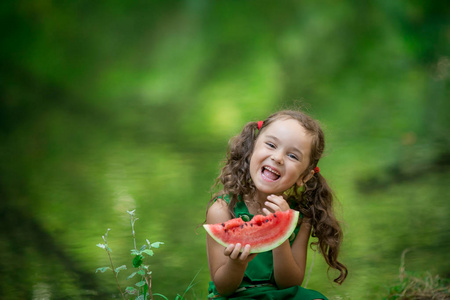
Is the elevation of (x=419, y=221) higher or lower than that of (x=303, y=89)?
lower

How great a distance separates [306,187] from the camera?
86.7 inches

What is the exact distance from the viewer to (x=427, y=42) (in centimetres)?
412

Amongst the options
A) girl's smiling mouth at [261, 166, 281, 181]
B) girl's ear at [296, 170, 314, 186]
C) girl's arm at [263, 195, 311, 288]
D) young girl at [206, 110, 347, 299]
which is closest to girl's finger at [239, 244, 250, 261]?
young girl at [206, 110, 347, 299]

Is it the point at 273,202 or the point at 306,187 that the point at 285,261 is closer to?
the point at 273,202

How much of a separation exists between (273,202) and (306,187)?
0.33m

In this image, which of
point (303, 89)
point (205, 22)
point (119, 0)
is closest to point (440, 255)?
point (303, 89)

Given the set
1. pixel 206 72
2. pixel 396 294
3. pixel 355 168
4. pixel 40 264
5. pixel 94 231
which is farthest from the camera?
pixel 206 72

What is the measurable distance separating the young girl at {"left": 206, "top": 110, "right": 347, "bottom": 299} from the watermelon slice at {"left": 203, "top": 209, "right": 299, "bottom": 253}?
0.04 metres

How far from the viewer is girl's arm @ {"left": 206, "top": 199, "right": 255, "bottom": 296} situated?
174 cm

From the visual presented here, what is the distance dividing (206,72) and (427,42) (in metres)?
1.61

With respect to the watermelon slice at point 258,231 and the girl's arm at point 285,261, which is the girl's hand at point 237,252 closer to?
the watermelon slice at point 258,231

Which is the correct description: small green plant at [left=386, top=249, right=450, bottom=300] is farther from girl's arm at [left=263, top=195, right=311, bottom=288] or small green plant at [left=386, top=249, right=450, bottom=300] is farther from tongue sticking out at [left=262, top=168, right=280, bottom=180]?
tongue sticking out at [left=262, top=168, right=280, bottom=180]

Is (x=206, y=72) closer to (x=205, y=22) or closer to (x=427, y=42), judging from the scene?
(x=205, y=22)

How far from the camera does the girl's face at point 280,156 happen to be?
6.31 ft
